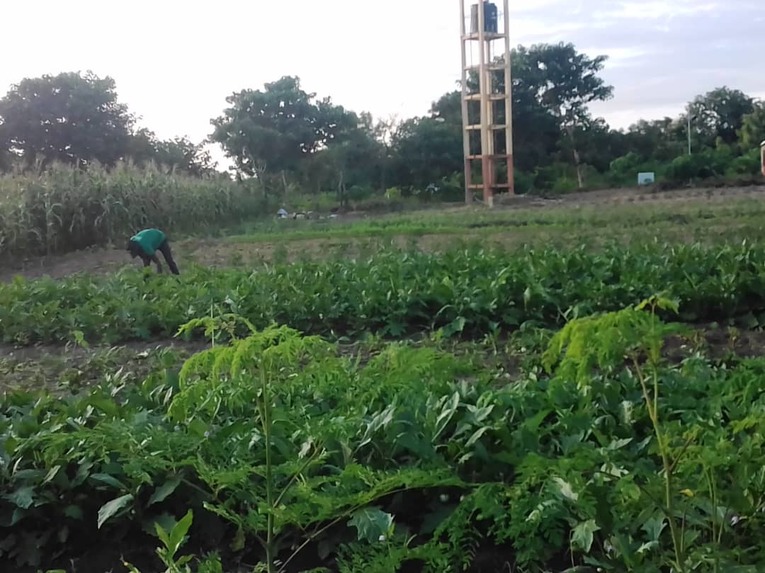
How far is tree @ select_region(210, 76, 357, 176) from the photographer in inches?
883

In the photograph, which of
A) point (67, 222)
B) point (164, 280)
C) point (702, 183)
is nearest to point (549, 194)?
point (702, 183)

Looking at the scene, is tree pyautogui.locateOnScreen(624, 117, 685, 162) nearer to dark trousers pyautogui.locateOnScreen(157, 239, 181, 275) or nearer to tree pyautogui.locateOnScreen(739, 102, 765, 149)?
tree pyautogui.locateOnScreen(739, 102, 765, 149)

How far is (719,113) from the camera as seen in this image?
2633 cm

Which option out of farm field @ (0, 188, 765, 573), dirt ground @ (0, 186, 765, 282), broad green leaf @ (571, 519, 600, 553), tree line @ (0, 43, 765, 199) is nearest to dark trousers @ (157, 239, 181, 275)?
dirt ground @ (0, 186, 765, 282)

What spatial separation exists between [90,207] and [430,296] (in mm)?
8412

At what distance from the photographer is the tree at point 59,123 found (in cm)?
2531

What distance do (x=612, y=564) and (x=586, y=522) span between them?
99 millimetres

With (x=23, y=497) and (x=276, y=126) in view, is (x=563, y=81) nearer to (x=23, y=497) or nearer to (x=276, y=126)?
(x=276, y=126)

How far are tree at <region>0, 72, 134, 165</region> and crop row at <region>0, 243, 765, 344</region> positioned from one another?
68.2ft

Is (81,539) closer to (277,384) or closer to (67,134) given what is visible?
(277,384)

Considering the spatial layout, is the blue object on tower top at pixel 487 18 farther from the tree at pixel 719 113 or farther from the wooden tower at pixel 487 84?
the tree at pixel 719 113

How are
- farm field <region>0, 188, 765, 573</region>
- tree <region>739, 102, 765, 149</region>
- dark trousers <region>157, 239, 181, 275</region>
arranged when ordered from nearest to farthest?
farm field <region>0, 188, 765, 573</region>, dark trousers <region>157, 239, 181, 275</region>, tree <region>739, 102, 765, 149</region>

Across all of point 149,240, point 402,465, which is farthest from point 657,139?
point 402,465

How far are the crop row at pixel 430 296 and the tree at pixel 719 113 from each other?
22.3 m
